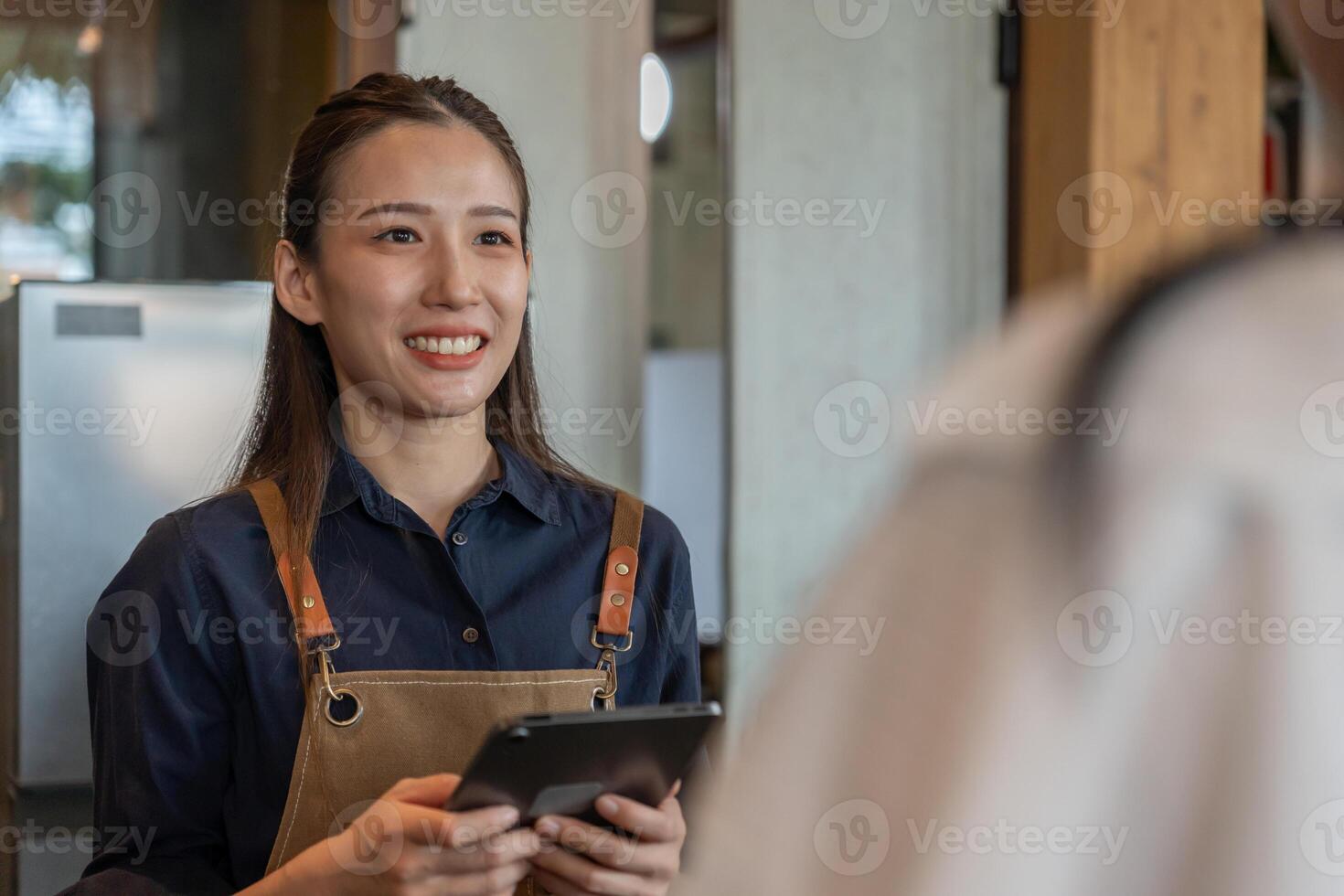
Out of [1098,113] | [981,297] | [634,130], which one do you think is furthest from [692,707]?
[981,297]

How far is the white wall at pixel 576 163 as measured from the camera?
294cm

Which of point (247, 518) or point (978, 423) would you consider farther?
point (247, 518)

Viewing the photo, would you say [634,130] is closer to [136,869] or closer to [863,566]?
[136,869]

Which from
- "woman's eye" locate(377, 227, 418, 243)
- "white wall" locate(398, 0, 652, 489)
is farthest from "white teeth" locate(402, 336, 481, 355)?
"white wall" locate(398, 0, 652, 489)

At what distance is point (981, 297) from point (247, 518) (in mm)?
2520

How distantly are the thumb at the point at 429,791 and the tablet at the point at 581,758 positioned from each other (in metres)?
0.07

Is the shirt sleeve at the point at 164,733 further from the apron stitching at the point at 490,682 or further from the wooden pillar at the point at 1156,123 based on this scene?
the wooden pillar at the point at 1156,123

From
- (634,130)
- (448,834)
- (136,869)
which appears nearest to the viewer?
(448,834)

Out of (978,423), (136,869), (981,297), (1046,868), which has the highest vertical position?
(981,297)

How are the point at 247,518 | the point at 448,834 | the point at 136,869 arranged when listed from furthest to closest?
the point at 247,518
the point at 136,869
the point at 448,834

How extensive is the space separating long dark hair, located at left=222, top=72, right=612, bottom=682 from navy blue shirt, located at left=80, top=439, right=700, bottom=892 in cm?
4

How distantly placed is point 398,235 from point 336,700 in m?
0.47

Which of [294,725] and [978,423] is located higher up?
[978,423]

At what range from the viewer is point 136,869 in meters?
1.24
